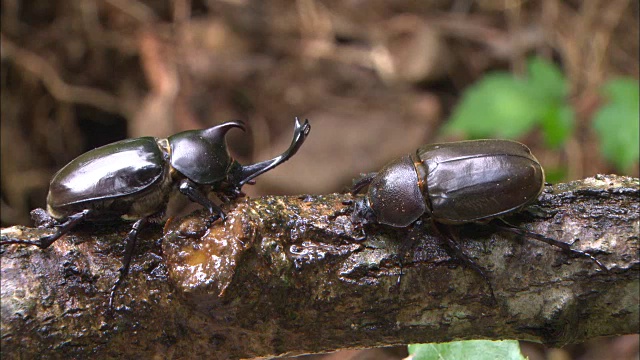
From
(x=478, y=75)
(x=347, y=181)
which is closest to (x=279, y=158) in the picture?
(x=347, y=181)

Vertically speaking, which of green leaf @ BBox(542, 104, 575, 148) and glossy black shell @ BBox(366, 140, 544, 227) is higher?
green leaf @ BBox(542, 104, 575, 148)

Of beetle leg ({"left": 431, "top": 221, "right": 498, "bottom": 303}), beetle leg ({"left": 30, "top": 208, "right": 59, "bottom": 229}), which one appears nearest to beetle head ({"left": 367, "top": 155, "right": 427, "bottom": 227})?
beetle leg ({"left": 431, "top": 221, "right": 498, "bottom": 303})

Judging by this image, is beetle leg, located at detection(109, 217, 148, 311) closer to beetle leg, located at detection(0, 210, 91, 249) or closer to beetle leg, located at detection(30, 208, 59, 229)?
beetle leg, located at detection(0, 210, 91, 249)

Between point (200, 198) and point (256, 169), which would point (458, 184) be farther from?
point (200, 198)

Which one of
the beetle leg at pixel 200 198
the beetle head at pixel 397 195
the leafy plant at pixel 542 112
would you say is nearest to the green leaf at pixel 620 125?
the leafy plant at pixel 542 112

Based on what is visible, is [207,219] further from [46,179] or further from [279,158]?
[46,179]

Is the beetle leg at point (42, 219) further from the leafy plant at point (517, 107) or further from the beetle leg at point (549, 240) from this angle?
the leafy plant at point (517, 107)

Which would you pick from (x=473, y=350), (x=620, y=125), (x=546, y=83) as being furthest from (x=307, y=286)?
(x=546, y=83)
